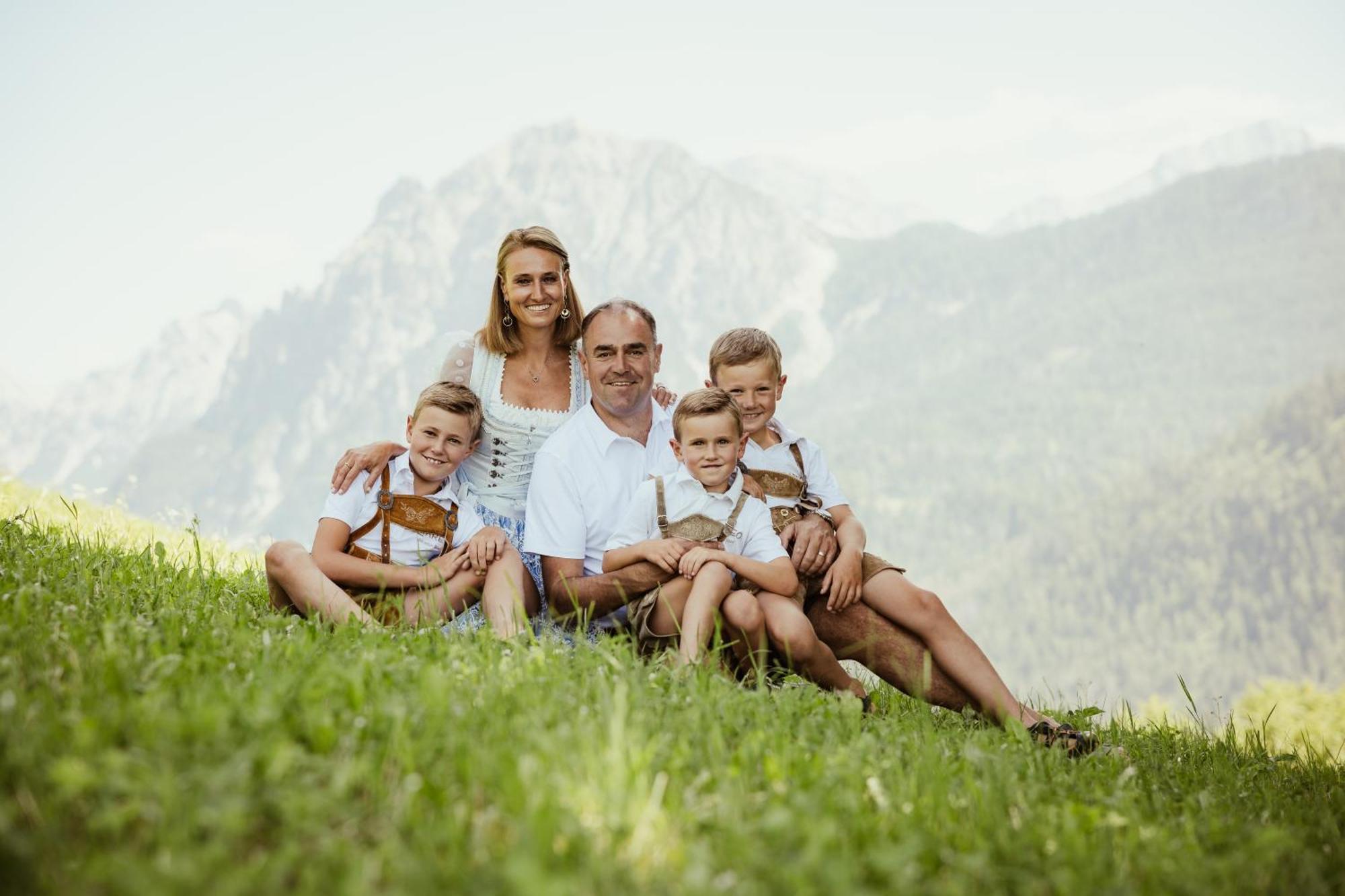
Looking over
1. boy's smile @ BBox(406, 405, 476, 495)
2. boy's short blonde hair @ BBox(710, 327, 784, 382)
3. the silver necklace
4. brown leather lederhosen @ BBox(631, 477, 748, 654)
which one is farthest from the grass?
the silver necklace

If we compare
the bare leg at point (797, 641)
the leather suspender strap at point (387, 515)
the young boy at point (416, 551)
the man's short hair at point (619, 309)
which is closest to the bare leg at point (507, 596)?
the young boy at point (416, 551)

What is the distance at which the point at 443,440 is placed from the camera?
18.6ft

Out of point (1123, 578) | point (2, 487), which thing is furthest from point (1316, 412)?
point (2, 487)

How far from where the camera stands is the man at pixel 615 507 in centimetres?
532

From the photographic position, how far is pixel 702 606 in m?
4.79

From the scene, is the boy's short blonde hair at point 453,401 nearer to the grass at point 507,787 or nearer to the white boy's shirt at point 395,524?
the white boy's shirt at point 395,524

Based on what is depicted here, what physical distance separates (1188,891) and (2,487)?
10.4m

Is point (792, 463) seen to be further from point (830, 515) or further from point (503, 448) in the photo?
point (503, 448)

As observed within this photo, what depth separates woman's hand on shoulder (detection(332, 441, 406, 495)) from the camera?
17.7 ft

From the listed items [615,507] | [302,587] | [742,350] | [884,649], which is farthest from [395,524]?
[884,649]

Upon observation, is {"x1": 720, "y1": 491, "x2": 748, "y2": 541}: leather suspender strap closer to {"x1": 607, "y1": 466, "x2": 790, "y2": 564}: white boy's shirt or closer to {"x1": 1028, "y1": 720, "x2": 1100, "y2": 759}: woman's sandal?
{"x1": 607, "y1": 466, "x2": 790, "y2": 564}: white boy's shirt

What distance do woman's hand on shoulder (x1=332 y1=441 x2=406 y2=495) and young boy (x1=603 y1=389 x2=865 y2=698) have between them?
126 centimetres

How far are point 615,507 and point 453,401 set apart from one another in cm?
103

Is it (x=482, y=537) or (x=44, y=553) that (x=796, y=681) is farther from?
(x=44, y=553)
